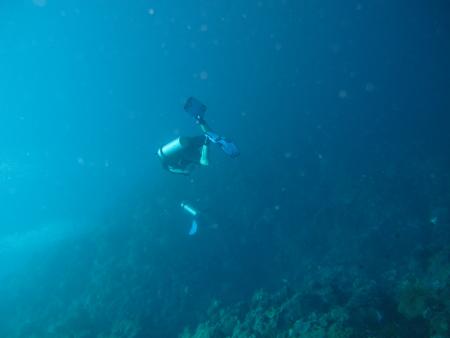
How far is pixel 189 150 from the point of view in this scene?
29.3 feet

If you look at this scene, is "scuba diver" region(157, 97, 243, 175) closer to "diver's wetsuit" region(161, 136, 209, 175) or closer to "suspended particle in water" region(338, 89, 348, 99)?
"diver's wetsuit" region(161, 136, 209, 175)

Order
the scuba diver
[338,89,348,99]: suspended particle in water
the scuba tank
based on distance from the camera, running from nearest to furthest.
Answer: the scuba diver < the scuba tank < [338,89,348,99]: suspended particle in water

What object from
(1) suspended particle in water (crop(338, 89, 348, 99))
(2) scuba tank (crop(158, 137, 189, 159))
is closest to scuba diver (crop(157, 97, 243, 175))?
(2) scuba tank (crop(158, 137, 189, 159))

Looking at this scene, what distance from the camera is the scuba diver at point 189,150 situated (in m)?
8.12

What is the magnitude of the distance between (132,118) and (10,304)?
222 feet

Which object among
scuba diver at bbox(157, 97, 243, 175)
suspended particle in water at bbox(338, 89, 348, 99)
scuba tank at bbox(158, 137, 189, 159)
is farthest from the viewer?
suspended particle in water at bbox(338, 89, 348, 99)

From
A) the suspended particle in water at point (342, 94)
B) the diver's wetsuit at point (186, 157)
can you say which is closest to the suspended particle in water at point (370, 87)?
the suspended particle in water at point (342, 94)

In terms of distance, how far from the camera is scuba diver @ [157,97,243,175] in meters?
8.12

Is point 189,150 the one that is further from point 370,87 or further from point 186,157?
point 370,87

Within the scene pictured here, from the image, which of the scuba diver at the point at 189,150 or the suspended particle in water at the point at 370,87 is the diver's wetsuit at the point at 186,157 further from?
the suspended particle in water at the point at 370,87

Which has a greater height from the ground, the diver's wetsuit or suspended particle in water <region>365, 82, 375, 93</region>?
the diver's wetsuit

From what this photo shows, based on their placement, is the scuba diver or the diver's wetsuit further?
the diver's wetsuit

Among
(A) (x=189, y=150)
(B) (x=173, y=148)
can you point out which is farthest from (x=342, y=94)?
(B) (x=173, y=148)

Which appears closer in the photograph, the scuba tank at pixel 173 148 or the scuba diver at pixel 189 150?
the scuba diver at pixel 189 150
